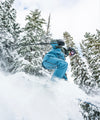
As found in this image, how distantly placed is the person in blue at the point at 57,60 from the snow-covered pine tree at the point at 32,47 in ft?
26.9

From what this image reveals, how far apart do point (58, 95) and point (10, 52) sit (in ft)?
40.0

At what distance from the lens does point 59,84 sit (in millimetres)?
4445

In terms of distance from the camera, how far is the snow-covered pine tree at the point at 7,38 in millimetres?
13688

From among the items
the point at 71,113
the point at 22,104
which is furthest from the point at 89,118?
the point at 22,104

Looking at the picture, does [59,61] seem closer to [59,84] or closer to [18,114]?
[59,84]

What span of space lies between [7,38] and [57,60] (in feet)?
35.2

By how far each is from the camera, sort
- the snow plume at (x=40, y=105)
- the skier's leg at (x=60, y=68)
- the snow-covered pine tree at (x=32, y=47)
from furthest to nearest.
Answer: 1. the snow-covered pine tree at (x=32, y=47)
2. the skier's leg at (x=60, y=68)
3. the snow plume at (x=40, y=105)

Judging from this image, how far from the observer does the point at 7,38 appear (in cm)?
1357

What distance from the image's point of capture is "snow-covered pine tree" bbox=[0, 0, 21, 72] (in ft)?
44.9

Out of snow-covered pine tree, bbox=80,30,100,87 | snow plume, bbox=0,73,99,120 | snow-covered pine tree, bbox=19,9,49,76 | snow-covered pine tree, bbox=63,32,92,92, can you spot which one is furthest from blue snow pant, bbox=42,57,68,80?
snow-covered pine tree, bbox=63,32,92,92

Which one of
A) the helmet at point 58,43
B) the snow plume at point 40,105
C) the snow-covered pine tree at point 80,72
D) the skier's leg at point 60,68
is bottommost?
the snow plume at point 40,105

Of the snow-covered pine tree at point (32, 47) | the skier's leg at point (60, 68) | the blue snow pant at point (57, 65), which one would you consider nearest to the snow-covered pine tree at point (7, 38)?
the snow-covered pine tree at point (32, 47)

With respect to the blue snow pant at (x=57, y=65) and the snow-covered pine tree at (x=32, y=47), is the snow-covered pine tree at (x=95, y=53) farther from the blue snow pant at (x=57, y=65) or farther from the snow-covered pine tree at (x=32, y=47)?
the blue snow pant at (x=57, y=65)

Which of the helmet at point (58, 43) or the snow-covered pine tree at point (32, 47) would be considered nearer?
the helmet at point (58, 43)
